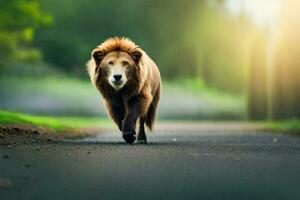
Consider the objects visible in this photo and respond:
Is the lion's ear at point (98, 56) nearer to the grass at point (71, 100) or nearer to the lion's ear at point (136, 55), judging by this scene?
the lion's ear at point (136, 55)

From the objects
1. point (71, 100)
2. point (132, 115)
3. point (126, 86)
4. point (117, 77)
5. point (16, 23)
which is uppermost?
point (16, 23)

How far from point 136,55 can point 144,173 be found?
18.6 feet

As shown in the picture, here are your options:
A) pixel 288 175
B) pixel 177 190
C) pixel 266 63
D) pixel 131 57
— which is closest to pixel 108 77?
pixel 131 57

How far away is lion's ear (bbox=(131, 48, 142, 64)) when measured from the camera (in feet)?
54.6

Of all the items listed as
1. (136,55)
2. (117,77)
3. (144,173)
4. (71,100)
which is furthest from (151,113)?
(71,100)

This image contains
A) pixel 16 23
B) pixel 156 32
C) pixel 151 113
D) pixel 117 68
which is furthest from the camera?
pixel 156 32

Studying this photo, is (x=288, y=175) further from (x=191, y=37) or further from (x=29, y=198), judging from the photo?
(x=191, y=37)

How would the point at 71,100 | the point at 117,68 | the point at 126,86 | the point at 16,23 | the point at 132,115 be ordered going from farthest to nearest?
1. the point at 71,100
2. the point at 16,23
3. the point at 126,86
4. the point at 132,115
5. the point at 117,68

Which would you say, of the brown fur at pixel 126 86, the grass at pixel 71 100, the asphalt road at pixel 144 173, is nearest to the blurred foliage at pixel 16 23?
the grass at pixel 71 100

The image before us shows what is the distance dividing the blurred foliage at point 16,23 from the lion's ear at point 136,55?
23563 millimetres

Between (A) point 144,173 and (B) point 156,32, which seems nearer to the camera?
(A) point 144,173

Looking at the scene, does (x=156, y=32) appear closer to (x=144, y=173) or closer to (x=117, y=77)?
(x=117, y=77)

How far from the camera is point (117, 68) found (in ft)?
53.5

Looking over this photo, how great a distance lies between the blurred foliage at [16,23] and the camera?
40.2 meters
